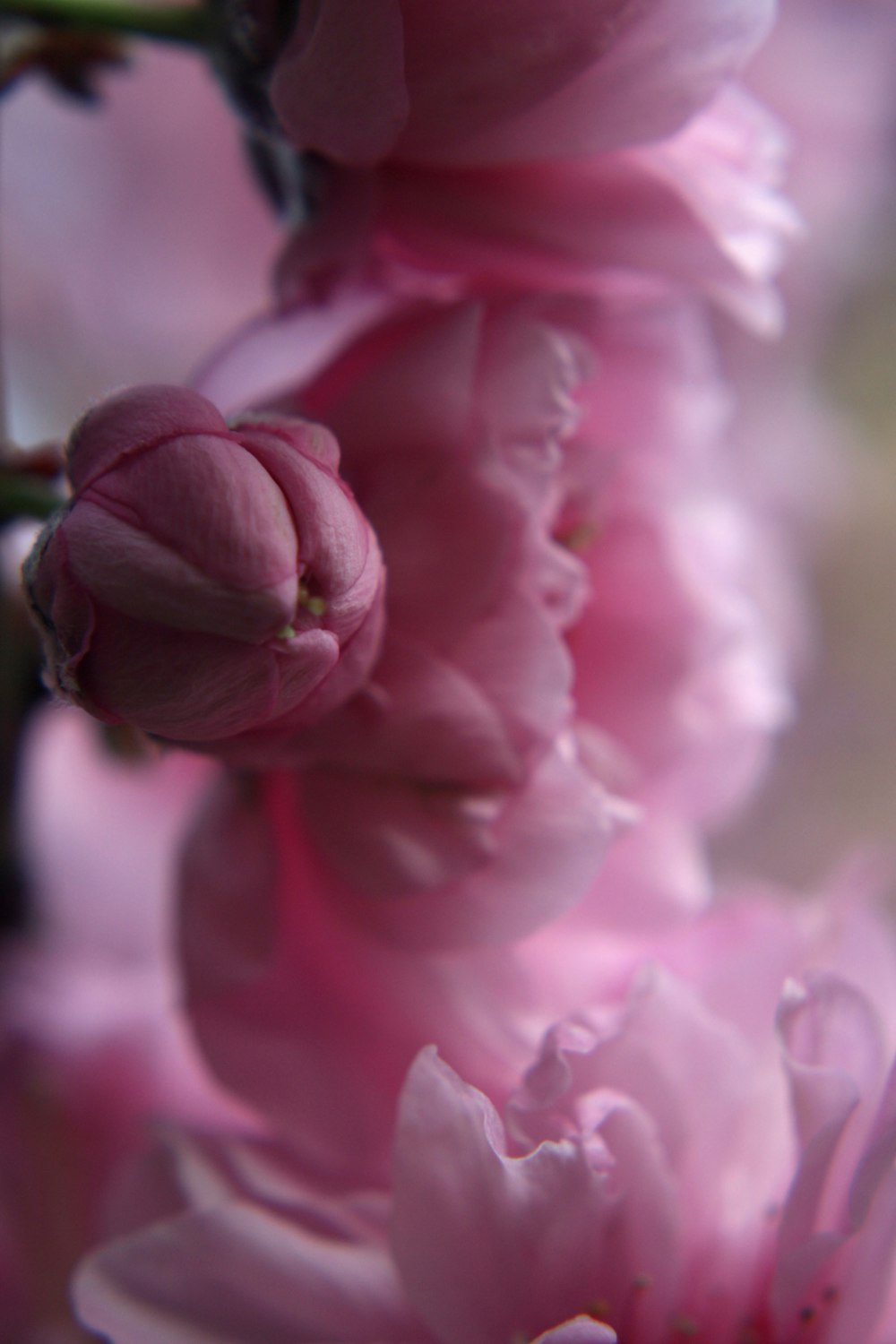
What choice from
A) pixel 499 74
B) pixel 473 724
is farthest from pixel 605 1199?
pixel 499 74

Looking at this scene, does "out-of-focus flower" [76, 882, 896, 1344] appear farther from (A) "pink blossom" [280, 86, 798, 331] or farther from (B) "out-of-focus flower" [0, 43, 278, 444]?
(B) "out-of-focus flower" [0, 43, 278, 444]

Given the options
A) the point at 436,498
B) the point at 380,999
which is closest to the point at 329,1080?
the point at 380,999

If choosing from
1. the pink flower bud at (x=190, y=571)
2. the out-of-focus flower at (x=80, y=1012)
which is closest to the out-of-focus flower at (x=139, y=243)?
the out-of-focus flower at (x=80, y=1012)

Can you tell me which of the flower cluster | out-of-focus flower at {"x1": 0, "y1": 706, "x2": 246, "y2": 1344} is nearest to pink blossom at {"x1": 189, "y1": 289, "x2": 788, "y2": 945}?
the flower cluster

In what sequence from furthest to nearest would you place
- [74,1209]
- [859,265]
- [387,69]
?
[859,265]
[74,1209]
[387,69]

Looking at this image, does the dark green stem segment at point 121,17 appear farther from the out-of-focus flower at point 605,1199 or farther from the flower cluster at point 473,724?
the out-of-focus flower at point 605,1199

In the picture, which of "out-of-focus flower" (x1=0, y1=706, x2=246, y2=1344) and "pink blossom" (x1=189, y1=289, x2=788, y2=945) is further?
→ "out-of-focus flower" (x1=0, y1=706, x2=246, y2=1344)

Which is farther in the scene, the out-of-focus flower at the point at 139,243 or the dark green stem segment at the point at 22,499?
the out-of-focus flower at the point at 139,243

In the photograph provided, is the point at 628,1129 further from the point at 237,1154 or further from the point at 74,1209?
the point at 74,1209
